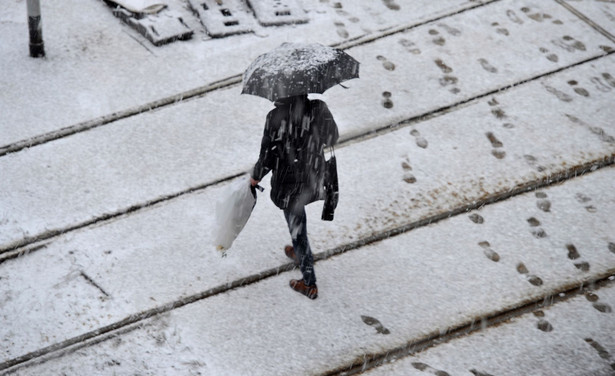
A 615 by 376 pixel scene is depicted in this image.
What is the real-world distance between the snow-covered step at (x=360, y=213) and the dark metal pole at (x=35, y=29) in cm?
156

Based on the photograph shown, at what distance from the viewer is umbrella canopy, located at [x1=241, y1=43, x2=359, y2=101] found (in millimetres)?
3105

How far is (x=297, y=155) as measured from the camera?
3295mm

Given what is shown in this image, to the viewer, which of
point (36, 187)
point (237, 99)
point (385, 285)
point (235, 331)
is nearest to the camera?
point (235, 331)

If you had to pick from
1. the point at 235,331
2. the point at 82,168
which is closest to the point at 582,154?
the point at 235,331

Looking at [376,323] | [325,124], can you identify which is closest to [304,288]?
[376,323]

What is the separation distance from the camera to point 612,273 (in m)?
3.73

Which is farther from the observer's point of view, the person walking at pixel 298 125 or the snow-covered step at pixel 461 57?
the snow-covered step at pixel 461 57

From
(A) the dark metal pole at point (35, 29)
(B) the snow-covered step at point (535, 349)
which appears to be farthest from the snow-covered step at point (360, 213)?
(A) the dark metal pole at point (35, 29)

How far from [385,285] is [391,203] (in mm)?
574

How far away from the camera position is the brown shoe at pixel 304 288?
11.8ft

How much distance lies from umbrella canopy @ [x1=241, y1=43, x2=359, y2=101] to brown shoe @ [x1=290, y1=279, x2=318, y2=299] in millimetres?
994

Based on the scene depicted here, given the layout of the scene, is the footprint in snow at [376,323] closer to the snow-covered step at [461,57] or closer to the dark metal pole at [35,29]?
the snow-covered step at [461,57]

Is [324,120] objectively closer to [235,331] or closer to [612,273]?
[235,331]

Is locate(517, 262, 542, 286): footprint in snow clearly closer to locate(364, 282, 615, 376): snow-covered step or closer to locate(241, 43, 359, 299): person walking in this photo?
locate(364, 282, 615, 376): snow-covered step
